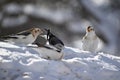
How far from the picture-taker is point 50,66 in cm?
1350

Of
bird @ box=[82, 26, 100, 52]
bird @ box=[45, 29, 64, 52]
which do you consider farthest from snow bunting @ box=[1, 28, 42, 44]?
bird @ box=[45, 29, 64, 52]

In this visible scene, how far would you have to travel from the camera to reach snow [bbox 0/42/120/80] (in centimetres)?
1314

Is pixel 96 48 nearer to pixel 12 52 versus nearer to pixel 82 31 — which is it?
pixel 12 52

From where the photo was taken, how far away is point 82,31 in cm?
2297

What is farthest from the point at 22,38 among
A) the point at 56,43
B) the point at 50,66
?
the point at 50,66

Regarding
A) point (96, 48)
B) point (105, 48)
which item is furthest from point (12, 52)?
point (105, 48)

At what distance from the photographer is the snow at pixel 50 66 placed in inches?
517

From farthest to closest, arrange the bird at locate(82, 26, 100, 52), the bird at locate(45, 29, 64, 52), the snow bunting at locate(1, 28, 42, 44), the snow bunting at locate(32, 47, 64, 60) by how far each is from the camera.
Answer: the bird at locate(82, 26, 100, 52) → the snow bunting at locate(1, 28, 42, 44) → the bird at locate(45, 29, 64, 52) → the snow bunting at locate(32, 47, 64, 60)

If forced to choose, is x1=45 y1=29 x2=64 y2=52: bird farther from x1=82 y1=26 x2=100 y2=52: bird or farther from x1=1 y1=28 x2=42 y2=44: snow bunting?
x1=82 y1=26 x2=100 y2=52: bird

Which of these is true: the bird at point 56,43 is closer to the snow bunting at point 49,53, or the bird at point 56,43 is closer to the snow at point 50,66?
the snow bunting at point 49,53

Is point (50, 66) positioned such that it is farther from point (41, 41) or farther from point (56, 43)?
point (41, 41)

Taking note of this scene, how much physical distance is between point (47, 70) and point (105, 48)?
28.5 ft

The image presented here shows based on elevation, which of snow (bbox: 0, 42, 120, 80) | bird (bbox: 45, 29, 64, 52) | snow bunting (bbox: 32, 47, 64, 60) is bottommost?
snow (bbox: 0, 42, 120, 80)

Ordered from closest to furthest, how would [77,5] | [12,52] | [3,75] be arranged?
[3,75]
[12,52]
[77,5]
